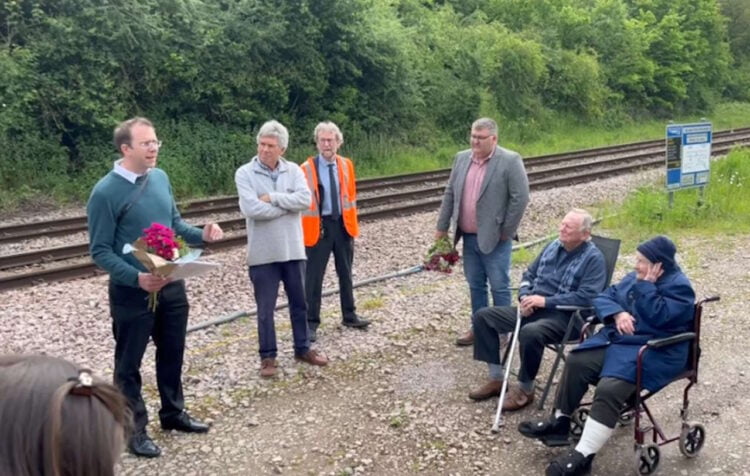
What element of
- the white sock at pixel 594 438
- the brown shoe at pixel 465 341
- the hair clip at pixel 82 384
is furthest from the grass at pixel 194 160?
the hair clip at pixel 82 384

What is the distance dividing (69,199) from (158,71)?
13.6 feet

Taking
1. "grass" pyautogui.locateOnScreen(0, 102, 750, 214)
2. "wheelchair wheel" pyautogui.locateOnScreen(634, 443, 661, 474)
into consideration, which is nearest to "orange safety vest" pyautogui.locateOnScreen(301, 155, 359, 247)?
"wheelchair wheel" pyautogui.locateOnScreen(634, 443, 661, 474)

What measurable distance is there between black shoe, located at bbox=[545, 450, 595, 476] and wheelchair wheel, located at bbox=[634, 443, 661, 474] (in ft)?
0.89

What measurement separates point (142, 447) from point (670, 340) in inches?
131

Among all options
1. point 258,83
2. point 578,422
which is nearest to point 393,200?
point 258,83

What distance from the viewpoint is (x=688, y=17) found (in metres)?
40.8

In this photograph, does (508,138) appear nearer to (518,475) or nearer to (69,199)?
(69,199)

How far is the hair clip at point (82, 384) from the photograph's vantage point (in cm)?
152

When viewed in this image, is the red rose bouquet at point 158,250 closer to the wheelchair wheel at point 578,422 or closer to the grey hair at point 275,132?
the grey hair at point 275,132

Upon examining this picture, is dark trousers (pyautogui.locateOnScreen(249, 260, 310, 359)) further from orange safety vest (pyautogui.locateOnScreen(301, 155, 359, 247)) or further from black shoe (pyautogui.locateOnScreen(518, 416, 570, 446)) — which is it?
black shoe (pyautogui.locateOnScreen(518, 416, 570, 446))

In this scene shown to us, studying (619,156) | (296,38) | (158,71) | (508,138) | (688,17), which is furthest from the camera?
(688,17)

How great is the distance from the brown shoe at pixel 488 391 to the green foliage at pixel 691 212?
6305 mm

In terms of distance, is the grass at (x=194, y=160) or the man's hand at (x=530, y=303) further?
the grass at (x=194, y=160)

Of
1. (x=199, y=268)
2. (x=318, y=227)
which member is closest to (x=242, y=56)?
(x=318, y=227)
